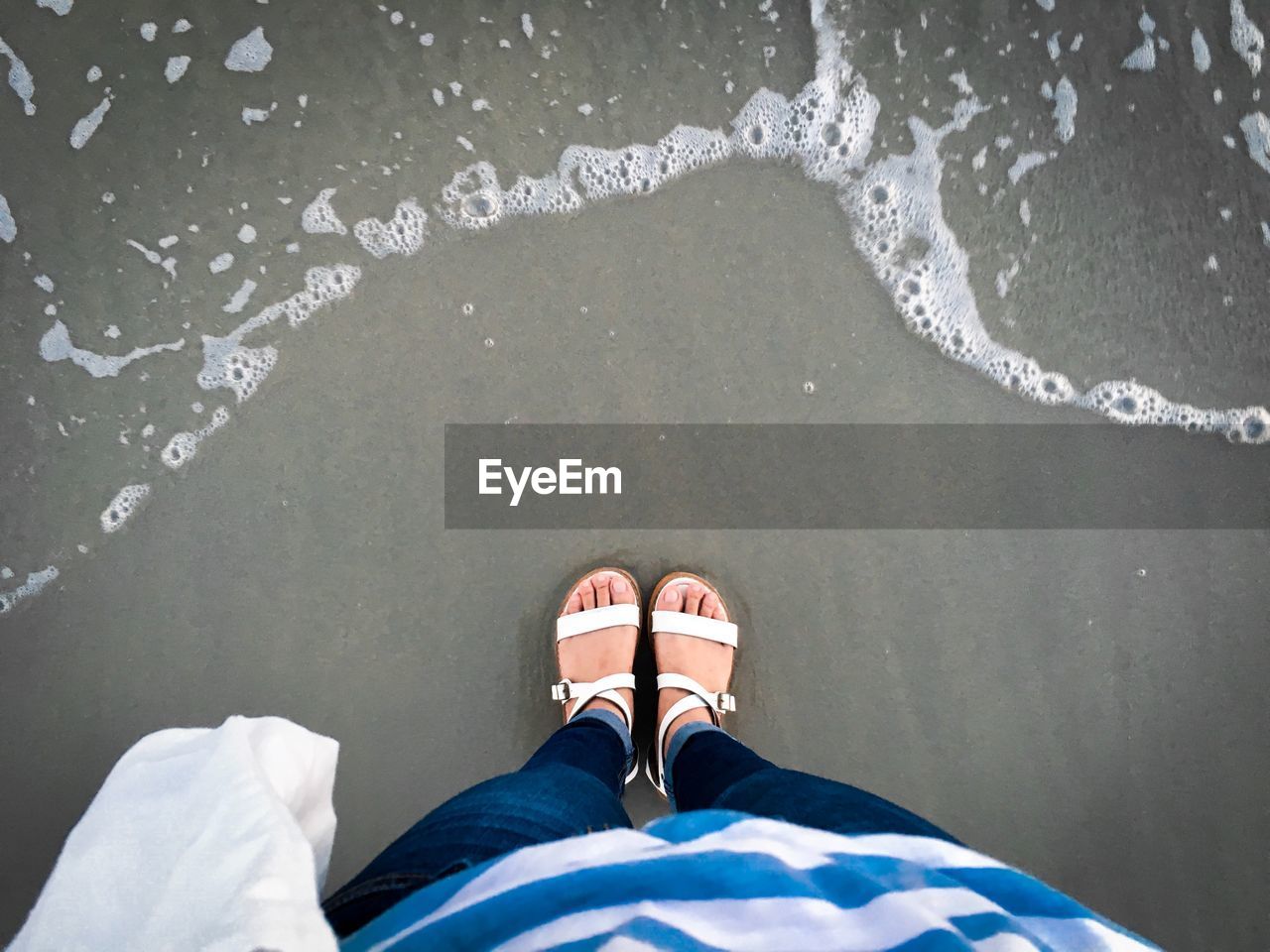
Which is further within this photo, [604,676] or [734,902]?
[604,676]

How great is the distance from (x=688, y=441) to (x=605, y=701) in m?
0.37

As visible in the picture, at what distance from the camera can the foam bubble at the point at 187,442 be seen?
101cm

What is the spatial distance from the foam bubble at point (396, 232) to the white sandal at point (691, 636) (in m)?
0.58

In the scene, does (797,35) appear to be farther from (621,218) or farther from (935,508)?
(935,508)

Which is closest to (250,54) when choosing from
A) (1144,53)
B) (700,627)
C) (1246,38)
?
(700,627)

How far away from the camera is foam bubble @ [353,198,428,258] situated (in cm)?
102

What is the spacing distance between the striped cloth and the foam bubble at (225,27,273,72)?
1.07 m

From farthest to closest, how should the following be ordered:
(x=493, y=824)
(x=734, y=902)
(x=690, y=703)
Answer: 1. (x=690, y=703)
2. (x=493, y=824)
3. (x=734, y=902)

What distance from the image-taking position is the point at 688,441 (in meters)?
1.01

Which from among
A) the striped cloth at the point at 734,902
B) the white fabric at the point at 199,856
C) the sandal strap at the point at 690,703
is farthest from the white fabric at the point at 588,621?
the striped cloth at the point at 734,902

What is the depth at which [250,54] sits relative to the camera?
102cm

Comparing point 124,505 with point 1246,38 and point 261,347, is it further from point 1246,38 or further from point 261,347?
point 1246,38

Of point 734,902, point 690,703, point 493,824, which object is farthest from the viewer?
point 690,703

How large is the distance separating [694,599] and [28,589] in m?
0.91
